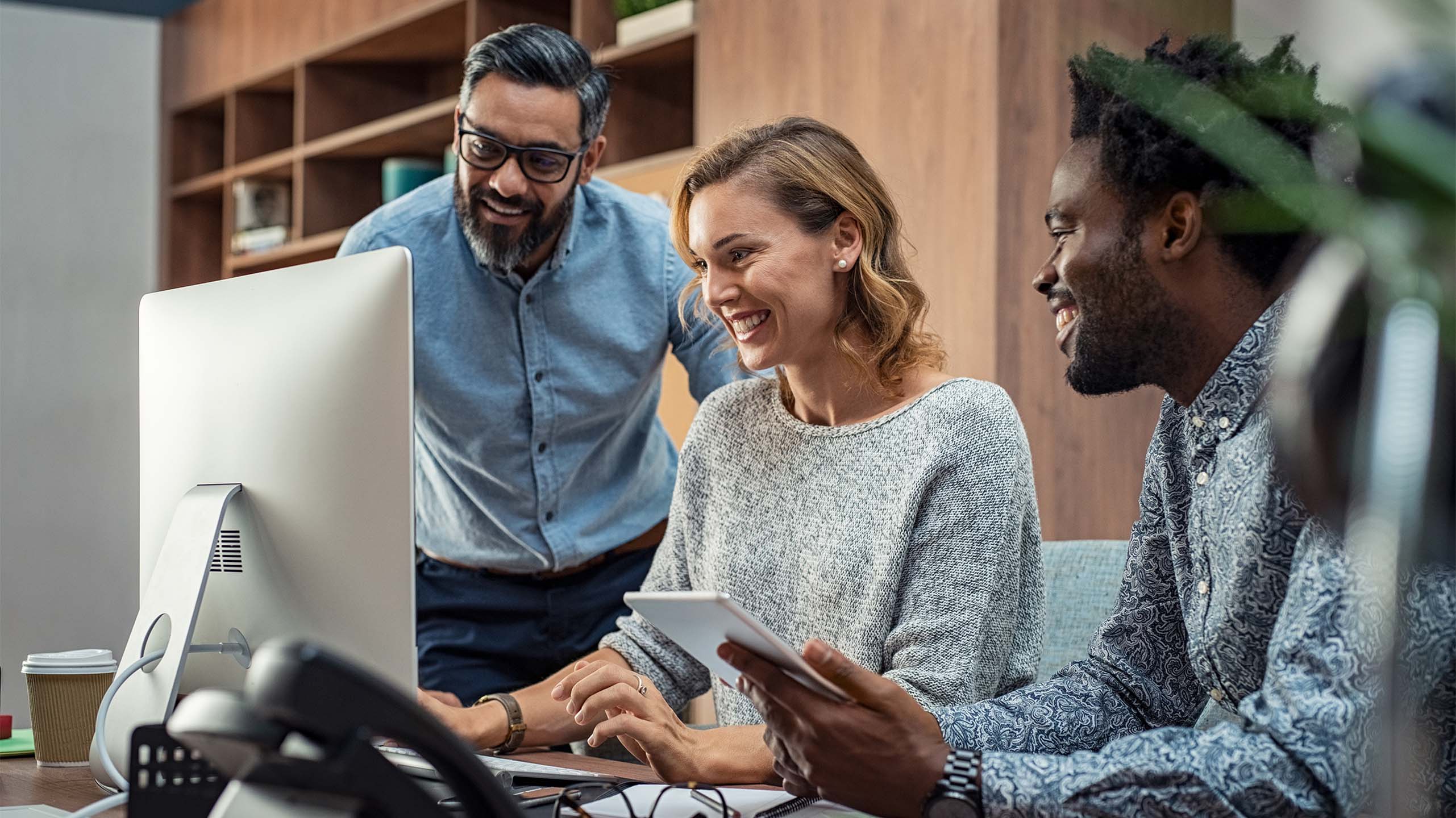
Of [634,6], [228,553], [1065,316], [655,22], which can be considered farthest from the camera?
[634,6]

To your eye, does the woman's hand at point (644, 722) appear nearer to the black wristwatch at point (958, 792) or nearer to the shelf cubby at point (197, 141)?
the black wristwatch at point (958, 792)

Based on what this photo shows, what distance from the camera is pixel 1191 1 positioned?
76.9 inches

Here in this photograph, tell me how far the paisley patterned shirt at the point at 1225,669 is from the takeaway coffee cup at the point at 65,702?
2.97 feet

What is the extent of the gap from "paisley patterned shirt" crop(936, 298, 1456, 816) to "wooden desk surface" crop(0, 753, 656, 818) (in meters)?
0.35

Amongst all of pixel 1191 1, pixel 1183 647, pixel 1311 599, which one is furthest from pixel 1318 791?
pixel 1191 1

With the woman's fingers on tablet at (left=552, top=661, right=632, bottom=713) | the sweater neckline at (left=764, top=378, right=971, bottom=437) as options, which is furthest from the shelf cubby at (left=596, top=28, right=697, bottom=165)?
the woman's fingers on tablet at (left=552, top=661, right=632, bottom=713)

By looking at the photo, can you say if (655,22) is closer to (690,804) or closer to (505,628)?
(505,628)

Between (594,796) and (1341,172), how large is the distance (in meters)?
0.77

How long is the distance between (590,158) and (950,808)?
1300mm

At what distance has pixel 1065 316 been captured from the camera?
1.39 meters

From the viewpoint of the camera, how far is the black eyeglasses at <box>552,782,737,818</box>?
111 centimetres

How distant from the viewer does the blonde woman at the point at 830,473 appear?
1.47m

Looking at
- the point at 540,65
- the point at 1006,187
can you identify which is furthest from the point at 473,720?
the point at 1006,187

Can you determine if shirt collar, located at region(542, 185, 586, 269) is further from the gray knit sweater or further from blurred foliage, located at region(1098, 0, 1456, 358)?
blurred foliage, located at region(1098, 0, 1456, 358)
